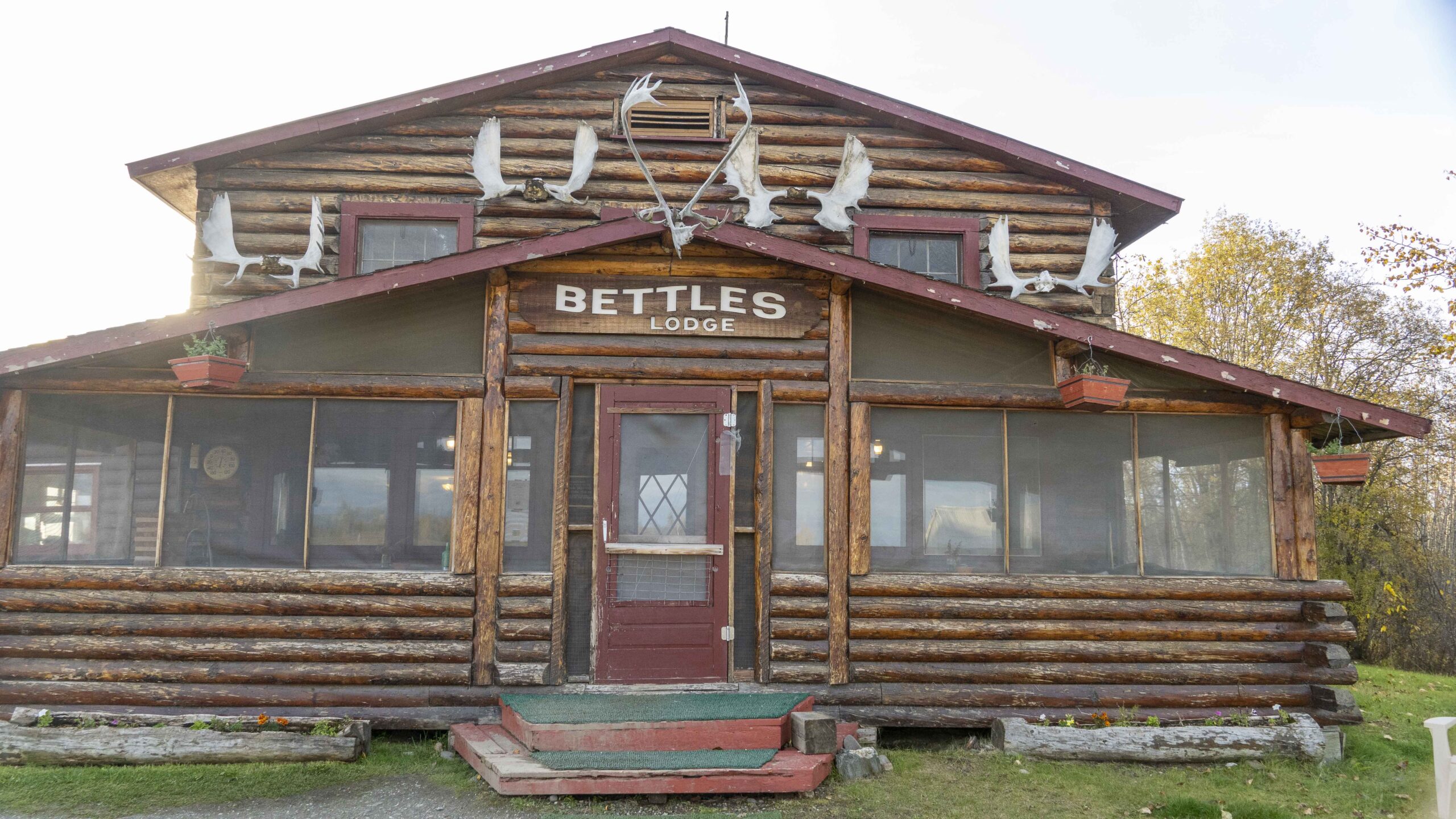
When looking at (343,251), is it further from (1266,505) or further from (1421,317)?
(1421,317)

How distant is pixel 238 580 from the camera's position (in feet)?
23.2

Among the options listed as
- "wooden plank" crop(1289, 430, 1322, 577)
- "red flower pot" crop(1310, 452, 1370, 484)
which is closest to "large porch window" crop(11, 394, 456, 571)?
"wooden plank" crop(1289, 430, 1322, 577)

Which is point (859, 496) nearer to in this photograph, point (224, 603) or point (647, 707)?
point (647, 707)

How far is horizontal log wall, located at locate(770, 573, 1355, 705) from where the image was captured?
7.31 meters

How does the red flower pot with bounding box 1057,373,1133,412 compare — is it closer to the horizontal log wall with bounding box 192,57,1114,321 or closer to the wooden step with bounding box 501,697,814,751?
the horizontal log wall with bounding box 192,57,1114,321

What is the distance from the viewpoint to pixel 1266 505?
25.2ft

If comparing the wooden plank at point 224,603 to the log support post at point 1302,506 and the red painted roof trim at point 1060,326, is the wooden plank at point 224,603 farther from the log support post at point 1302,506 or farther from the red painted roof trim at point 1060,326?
the log support post at point 1302,506

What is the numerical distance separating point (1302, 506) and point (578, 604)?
5859 mm

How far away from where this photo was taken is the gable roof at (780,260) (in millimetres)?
6672

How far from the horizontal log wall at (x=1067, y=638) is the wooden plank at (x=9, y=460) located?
18.7ft

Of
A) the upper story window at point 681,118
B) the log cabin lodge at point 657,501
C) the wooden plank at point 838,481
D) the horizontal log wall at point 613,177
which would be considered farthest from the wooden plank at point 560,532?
the upper story window at point 681,118

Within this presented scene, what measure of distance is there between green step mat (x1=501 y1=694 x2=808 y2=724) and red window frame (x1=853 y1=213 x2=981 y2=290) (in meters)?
4.61

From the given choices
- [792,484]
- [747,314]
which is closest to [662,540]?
[792,484]

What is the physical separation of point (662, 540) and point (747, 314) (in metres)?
1.92
